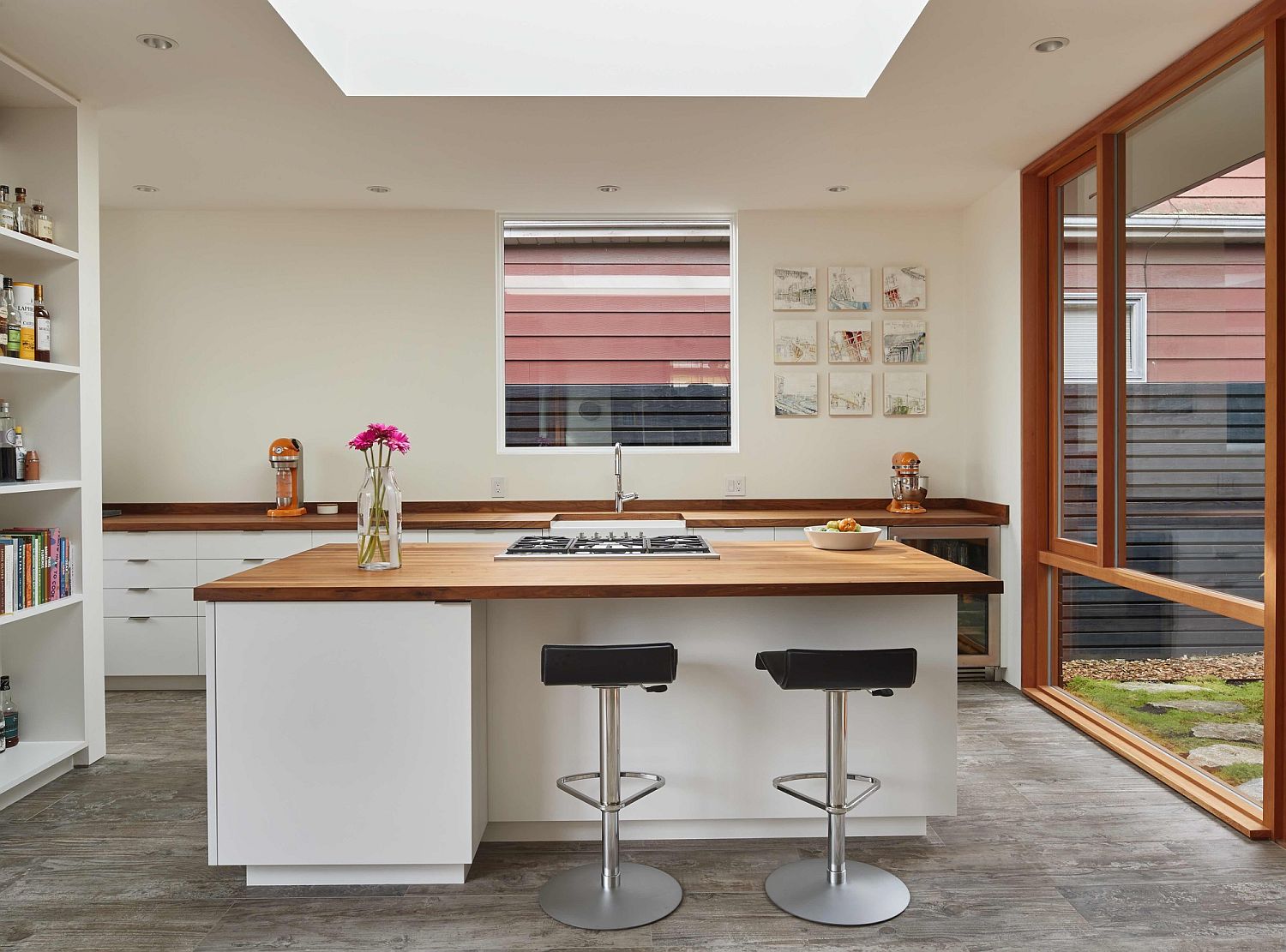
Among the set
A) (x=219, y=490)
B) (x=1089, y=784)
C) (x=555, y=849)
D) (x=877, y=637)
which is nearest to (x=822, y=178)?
(x=877, y=637)

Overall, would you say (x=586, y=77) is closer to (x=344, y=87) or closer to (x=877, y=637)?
(x=344, y=87)

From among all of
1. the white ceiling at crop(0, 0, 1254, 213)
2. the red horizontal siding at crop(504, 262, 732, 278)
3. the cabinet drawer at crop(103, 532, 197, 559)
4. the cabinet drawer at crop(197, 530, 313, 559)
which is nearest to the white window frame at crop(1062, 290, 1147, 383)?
the white ceiling at crop(0, 0, 1254, 213)

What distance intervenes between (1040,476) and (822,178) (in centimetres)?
180

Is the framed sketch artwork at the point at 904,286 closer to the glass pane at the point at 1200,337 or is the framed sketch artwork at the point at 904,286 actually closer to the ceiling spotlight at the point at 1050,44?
the glass pane at the point at 1200,337

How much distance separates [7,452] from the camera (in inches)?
122

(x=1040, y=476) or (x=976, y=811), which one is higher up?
(x=1040, y=476)

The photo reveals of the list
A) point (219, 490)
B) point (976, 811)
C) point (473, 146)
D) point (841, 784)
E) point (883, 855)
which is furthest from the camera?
point (219, 490)

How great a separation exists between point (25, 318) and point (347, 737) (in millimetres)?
2004

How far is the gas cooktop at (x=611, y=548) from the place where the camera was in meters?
2.76

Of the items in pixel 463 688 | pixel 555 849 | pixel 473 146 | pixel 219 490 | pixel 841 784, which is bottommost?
pixel 555 849

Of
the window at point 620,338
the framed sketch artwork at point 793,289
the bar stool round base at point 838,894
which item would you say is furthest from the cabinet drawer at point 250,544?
the bar stool round base at point 838,894

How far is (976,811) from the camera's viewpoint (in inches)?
114

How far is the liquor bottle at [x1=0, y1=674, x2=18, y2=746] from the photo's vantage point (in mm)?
3215

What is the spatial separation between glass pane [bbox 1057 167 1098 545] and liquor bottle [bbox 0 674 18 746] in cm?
429
